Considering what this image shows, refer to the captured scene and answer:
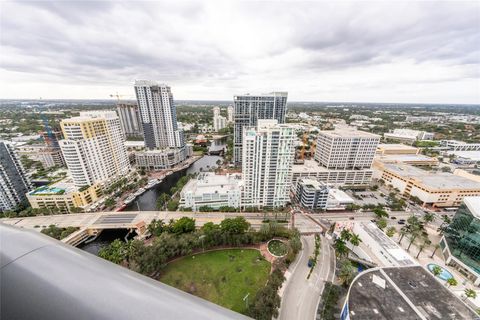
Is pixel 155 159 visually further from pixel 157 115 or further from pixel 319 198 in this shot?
pixel 319 198

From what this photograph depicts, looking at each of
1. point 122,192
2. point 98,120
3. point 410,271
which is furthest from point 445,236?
point 98,120

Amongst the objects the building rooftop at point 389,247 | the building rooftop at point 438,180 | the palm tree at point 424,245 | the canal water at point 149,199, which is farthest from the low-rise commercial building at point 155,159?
the building rooftop at point 438,180

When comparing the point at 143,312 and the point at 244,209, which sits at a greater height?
the point at 143,312

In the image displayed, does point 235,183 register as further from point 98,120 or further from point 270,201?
point 98,120

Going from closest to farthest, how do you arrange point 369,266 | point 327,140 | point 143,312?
point 143,312 → point 369,266 → point 327,140

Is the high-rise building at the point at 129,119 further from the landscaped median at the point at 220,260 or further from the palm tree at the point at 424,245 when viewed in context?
the palm tree at the point at 424,245

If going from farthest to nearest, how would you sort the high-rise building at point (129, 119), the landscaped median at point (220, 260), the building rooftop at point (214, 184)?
the high-rise building at point (129, 119) → the building rooftop at point (214, 184) → the landscaped median at point (220, 260)

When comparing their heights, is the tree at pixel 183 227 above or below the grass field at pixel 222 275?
above
